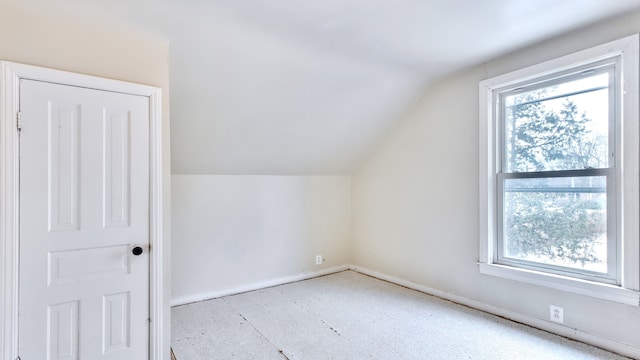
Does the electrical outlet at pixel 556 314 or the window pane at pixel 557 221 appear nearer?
the window pane at pixel 557 221

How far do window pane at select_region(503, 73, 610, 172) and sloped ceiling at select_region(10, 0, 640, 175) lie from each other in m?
0.48

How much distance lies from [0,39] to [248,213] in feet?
8.19

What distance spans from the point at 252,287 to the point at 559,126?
340 centimetres

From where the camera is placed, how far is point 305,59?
8.86ft

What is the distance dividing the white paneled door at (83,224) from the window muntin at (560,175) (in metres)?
3.03

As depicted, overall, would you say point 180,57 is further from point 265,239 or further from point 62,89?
point 265,239

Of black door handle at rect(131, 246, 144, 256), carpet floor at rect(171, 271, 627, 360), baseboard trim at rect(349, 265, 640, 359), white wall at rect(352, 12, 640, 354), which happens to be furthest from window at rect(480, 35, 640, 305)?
black door handle at rect(131, 246, 144, 256)

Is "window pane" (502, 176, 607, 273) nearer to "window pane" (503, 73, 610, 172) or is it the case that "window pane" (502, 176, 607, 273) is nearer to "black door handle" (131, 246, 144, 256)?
"window pane" (503, 73, 610, 172)

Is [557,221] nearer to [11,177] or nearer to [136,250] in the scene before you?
[136,250]

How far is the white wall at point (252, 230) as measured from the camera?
130 inches

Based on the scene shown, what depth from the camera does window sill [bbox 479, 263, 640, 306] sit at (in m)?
2.18

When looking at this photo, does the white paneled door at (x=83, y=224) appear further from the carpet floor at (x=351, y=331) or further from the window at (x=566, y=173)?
the window at (x=566, y=173)

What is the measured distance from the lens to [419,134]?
364 cm

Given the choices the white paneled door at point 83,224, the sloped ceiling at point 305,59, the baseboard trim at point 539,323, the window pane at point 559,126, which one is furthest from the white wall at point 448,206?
the white paneled door at point 83,224
